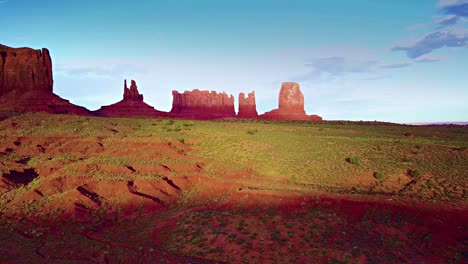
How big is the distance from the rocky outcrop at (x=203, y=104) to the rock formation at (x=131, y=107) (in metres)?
33.3

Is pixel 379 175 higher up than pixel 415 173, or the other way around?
pixel 415 173

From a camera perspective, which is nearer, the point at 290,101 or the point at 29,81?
the point at 29,81

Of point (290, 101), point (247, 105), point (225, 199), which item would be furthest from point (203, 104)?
point (225, 199)

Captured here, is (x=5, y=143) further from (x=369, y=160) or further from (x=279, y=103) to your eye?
(x=279, y=103)

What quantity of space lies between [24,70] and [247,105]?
10971cm

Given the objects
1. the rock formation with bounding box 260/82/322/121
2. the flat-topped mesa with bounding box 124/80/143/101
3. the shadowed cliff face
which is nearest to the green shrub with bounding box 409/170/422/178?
the shadowed cliff face

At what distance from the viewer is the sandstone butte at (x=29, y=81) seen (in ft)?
246

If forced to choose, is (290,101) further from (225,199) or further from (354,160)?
(225,199)

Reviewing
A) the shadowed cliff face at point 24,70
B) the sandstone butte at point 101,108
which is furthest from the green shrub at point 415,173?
the shadowed cliff face at point 24,70

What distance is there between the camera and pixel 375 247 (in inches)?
694

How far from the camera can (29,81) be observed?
264ft

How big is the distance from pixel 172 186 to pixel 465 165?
23.1 m

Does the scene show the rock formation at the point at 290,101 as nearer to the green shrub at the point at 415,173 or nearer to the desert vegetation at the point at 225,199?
the desert vegetation at the point at 225,199

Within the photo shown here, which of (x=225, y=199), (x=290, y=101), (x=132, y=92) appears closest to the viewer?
(x=225, y=199)
